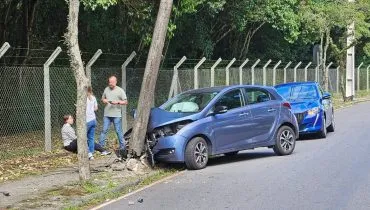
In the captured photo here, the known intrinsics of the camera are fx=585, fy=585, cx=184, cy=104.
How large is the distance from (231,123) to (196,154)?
107 centimetres

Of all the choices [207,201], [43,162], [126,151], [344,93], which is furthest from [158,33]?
[344,93]

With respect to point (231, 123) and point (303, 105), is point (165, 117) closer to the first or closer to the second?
point (231, 123)

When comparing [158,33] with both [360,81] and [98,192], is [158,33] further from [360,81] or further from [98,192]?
[360,81]

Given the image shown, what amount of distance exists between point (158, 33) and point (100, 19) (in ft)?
37.0

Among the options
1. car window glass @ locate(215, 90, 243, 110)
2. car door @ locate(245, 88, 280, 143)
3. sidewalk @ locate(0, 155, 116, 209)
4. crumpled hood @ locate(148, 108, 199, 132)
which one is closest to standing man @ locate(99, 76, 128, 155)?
crumpled hood @ locate(148, 108, 199, 132)

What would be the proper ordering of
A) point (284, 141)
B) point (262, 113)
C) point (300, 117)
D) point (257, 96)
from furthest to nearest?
point (300, 117), point (284, 141), point (257, 96), point (262, 113)

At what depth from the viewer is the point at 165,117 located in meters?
11.4

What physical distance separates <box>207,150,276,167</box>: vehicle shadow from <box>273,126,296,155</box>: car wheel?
1.16ft

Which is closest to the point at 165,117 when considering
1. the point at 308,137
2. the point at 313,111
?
the point at 313,111

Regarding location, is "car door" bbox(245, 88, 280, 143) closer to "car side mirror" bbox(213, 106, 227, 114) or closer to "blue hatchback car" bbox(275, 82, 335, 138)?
"car side mirror" bbox(213, 106, 227, 114)

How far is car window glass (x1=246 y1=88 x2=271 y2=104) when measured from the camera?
40.8 feet

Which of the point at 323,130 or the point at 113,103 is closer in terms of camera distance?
the point at 113,103

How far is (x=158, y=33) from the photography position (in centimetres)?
1170

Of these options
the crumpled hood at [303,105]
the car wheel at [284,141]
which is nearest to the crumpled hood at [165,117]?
the car wheel at [284,141]
